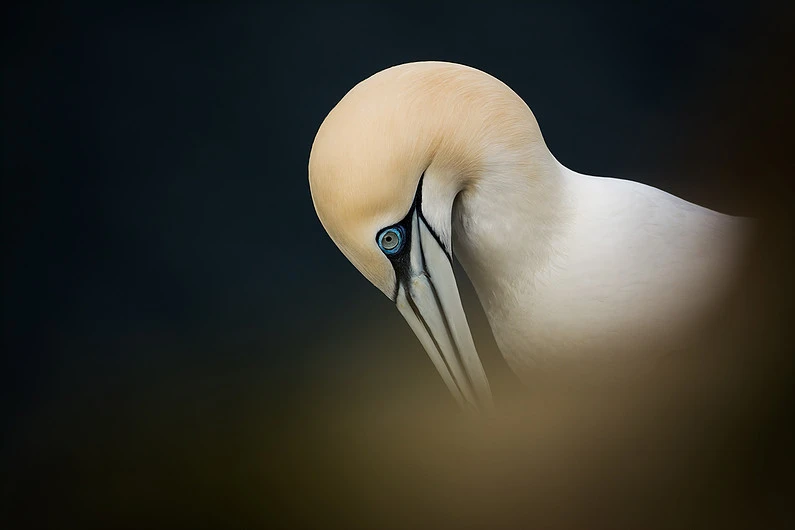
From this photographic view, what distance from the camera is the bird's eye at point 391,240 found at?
1656 millimetres

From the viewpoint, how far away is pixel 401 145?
1563mm

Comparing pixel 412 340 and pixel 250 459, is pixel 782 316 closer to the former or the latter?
pixel 250 459

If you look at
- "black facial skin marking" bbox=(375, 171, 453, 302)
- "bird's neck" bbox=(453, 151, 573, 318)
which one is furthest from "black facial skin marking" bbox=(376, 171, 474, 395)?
"bird's neck" bbox=(453, 151, 573, 318)

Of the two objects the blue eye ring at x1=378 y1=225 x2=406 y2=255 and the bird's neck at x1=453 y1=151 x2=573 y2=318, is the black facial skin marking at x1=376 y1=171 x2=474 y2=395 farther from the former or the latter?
the bird's neck at x1=453 y1=151 x2=573 y2=318

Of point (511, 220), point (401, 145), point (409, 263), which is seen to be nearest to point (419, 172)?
point (401, 145)

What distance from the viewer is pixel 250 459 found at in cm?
93

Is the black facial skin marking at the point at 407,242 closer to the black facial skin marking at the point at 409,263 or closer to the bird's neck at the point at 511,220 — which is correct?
the black facial skin marking at the point at 409,263

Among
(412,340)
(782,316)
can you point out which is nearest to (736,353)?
(782,316)

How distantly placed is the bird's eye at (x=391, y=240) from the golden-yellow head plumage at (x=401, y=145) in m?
0.02

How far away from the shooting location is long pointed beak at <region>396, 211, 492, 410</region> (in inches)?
69.0

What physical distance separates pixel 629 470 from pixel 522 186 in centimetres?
111

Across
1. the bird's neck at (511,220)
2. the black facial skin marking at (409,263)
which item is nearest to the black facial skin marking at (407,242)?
the black facial skin marking at (409,263)

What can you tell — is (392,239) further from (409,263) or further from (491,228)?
(491,228)

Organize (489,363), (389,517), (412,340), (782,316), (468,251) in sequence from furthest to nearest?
(489,363) < (412,340) < (468,251) < (389,517) < (782,316)
